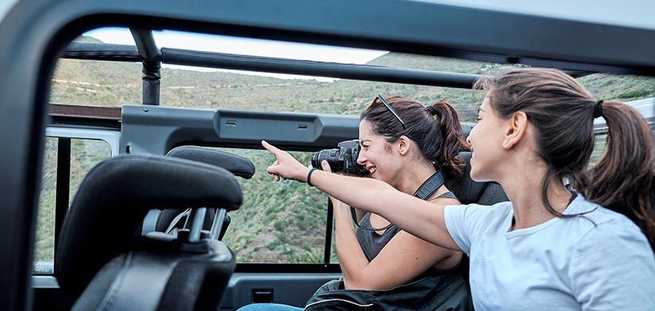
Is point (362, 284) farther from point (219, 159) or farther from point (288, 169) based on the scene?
point (219, 159)

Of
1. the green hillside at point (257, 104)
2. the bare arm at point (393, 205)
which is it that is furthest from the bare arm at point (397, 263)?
the green hillside at point (257, 104)

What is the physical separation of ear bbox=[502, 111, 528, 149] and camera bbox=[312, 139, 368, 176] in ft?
2.90

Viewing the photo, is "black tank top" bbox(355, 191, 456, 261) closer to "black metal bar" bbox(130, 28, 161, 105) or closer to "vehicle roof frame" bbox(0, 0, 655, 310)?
→ "black metal bar" bbox(130, 28, 161, 105)

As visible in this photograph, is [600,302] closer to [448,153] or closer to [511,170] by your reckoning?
[511,170]

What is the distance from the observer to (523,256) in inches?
52.5

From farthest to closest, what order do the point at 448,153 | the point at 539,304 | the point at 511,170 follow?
the point at 448,153, the point at 511,170, the point at 539,304

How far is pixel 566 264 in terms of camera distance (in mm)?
1209

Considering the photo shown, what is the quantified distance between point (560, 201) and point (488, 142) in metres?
0.20

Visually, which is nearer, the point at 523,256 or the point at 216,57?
the point at 523,256

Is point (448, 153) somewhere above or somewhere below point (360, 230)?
above

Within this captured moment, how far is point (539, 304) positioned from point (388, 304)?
642mm

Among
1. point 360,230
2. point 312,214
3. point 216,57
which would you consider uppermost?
point 216,57

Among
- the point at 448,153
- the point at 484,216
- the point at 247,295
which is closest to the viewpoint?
the point at 484,216

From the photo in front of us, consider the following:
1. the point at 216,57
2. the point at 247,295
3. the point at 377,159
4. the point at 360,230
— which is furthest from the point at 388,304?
the point at 247,295
